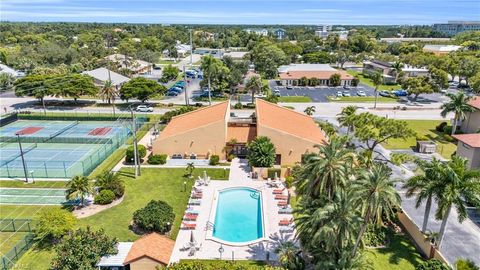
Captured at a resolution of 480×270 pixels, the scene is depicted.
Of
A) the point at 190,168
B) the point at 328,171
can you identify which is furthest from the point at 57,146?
the point at 328,171

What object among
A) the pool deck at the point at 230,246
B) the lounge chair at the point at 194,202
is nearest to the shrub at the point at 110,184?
the lounge chair at the point at 194,202

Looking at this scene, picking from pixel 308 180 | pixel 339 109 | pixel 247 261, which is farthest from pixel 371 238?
pixel 339 109

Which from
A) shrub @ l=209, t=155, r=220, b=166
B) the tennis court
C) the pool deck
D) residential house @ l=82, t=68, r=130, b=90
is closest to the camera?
the pool deck

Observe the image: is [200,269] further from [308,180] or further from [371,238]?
[371,238]

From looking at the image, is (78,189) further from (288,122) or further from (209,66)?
(209,66)

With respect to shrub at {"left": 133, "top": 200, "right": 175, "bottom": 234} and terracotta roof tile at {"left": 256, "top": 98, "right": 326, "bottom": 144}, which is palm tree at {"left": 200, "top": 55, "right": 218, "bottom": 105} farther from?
shrub at {"left": 133, "top": 200, "right": 175, "bottom": 234}

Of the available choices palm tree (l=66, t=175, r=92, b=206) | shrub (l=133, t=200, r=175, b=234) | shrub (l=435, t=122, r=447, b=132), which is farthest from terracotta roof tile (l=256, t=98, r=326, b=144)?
A: shrub (l=435, t=122, r=447, b=132)

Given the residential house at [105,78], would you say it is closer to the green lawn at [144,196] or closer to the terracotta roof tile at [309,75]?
the terracotta roof tile at [309,75]
